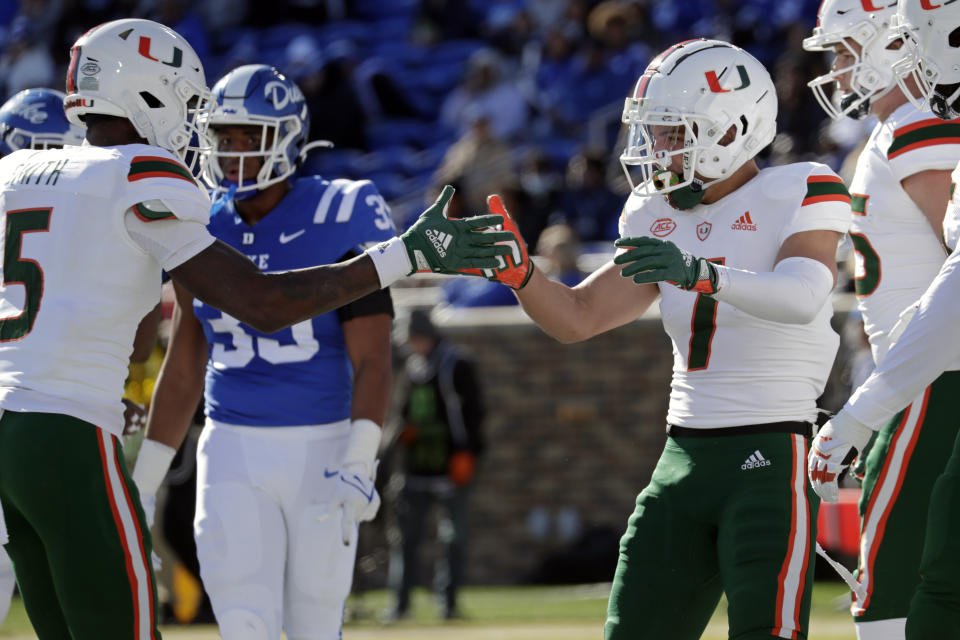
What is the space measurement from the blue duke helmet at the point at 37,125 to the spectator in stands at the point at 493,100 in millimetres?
7274

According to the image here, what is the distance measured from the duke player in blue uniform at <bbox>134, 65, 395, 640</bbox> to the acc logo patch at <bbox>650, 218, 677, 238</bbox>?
37.1 inches

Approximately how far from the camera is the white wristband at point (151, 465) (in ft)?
14.9

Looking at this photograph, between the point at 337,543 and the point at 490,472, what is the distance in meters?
6.21

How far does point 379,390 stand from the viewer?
452cm

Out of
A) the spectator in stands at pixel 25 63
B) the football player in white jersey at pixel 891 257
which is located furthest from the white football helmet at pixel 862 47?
the spectator in stands at pixel 25 63

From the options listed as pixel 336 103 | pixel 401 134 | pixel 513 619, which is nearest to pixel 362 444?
pixel 513 619

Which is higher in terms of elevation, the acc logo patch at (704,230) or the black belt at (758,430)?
the acc logo patch at (704,230)

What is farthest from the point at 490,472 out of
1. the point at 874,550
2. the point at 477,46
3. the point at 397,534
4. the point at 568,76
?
the point at 874,550

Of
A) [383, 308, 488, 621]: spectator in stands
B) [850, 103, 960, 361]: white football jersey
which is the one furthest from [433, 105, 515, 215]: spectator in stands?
[850, 103, 960, 361]: white football jersey

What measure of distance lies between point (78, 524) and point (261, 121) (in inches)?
63.7

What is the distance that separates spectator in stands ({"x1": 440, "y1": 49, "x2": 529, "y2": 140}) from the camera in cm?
1281

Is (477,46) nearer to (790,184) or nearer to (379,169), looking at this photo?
(379,169)

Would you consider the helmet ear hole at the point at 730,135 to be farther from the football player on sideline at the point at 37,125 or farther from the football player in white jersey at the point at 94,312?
the football player on sideline at the point at 37,125

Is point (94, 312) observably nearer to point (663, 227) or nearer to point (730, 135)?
point (663, 227)
